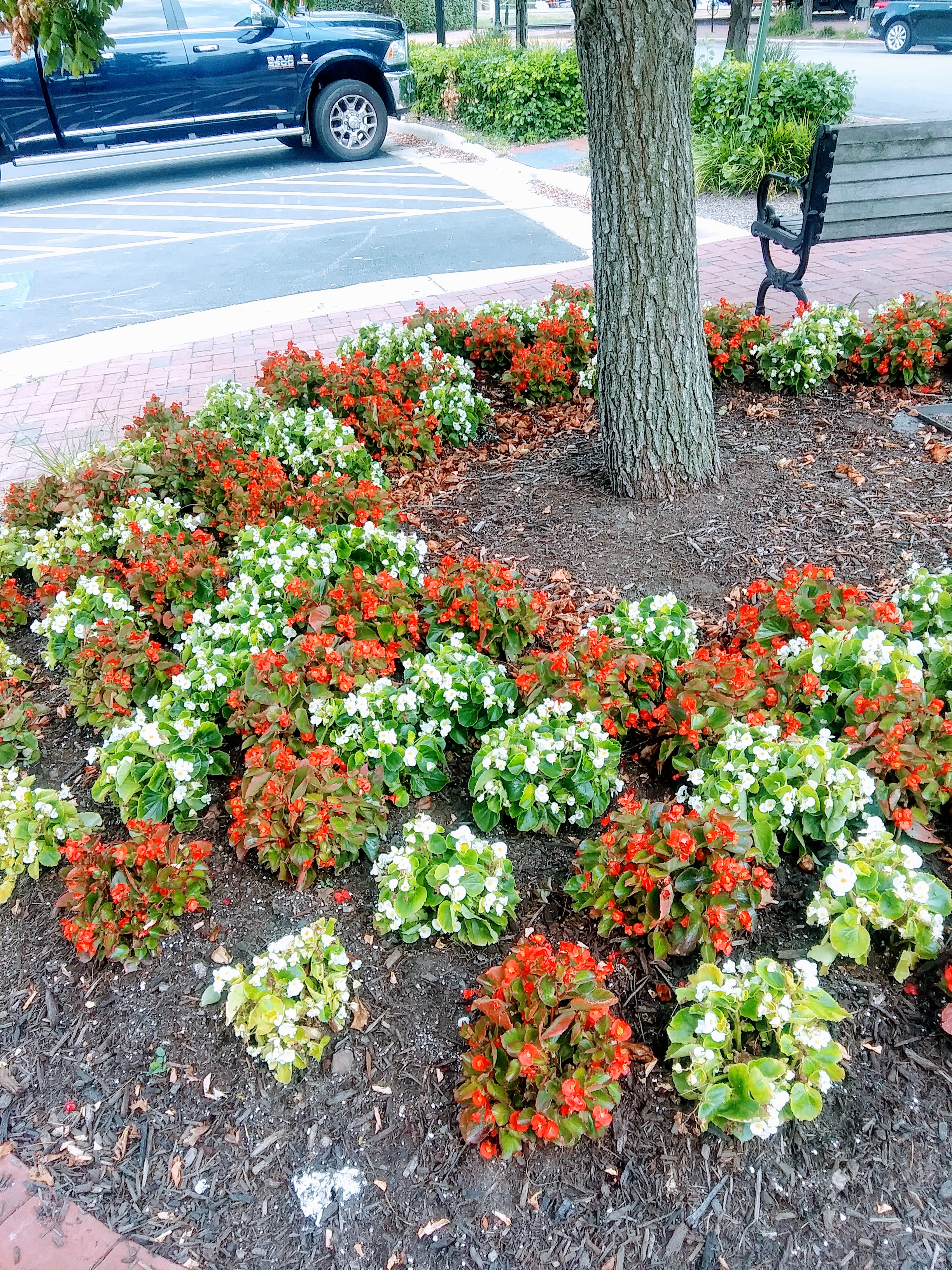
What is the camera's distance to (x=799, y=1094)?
1.74 meters

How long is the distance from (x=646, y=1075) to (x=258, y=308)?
6.58 meters

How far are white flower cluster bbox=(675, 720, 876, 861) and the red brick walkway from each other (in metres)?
1.56

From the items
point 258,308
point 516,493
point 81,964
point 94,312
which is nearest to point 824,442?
point 516,493

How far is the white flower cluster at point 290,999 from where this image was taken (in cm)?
195

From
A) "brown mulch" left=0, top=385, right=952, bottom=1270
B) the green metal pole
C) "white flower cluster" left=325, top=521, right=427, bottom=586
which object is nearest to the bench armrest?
"white flower cluster" left=325, top=521, right=427, bottom=586

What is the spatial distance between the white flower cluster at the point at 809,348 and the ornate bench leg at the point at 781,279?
0.22 metres

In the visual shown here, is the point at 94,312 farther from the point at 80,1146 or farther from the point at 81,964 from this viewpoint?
the point at 80,1146

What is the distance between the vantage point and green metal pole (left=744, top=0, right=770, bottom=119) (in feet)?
27.9

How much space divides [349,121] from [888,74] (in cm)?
1171

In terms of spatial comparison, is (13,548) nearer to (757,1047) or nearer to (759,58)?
(757,1047)

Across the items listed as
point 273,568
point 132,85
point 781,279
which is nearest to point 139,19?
point 132,85

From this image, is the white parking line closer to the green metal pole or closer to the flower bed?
the green metal pole

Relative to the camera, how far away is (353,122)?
1150cm

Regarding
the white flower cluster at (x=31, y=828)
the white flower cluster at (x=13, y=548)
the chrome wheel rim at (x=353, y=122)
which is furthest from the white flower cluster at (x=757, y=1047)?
the chrome wheel rim at (x=353, y=122)
